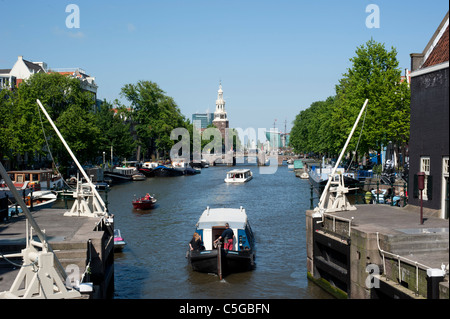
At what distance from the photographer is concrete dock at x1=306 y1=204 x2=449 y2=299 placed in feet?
48.1

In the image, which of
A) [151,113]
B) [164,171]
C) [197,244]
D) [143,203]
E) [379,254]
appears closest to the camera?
[379,254]

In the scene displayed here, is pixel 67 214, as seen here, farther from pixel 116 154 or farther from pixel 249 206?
pixel 116 154

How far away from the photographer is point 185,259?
28.5 meters

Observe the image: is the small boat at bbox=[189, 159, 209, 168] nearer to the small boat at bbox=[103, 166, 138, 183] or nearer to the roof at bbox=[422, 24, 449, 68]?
the small boat at bbox=[103, 166, 138, 183]

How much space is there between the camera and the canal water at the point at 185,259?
75.2 ft

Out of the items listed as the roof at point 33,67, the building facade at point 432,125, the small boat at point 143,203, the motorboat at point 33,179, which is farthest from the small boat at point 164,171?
the building facade at point 432,125

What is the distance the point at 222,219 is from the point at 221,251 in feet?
12.0

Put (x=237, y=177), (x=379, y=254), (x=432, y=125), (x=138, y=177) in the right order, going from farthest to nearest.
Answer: (x=138, y=177) → (x=237, y=177) → (x=432, y=125) → (x=379, y=254)

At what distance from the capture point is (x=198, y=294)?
74.0ft

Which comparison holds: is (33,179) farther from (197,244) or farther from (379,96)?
(379,96)

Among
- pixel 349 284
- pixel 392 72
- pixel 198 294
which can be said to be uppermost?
pixel 392 72

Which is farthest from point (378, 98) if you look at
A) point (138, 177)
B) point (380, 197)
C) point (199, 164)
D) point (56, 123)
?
point (199, 164)
